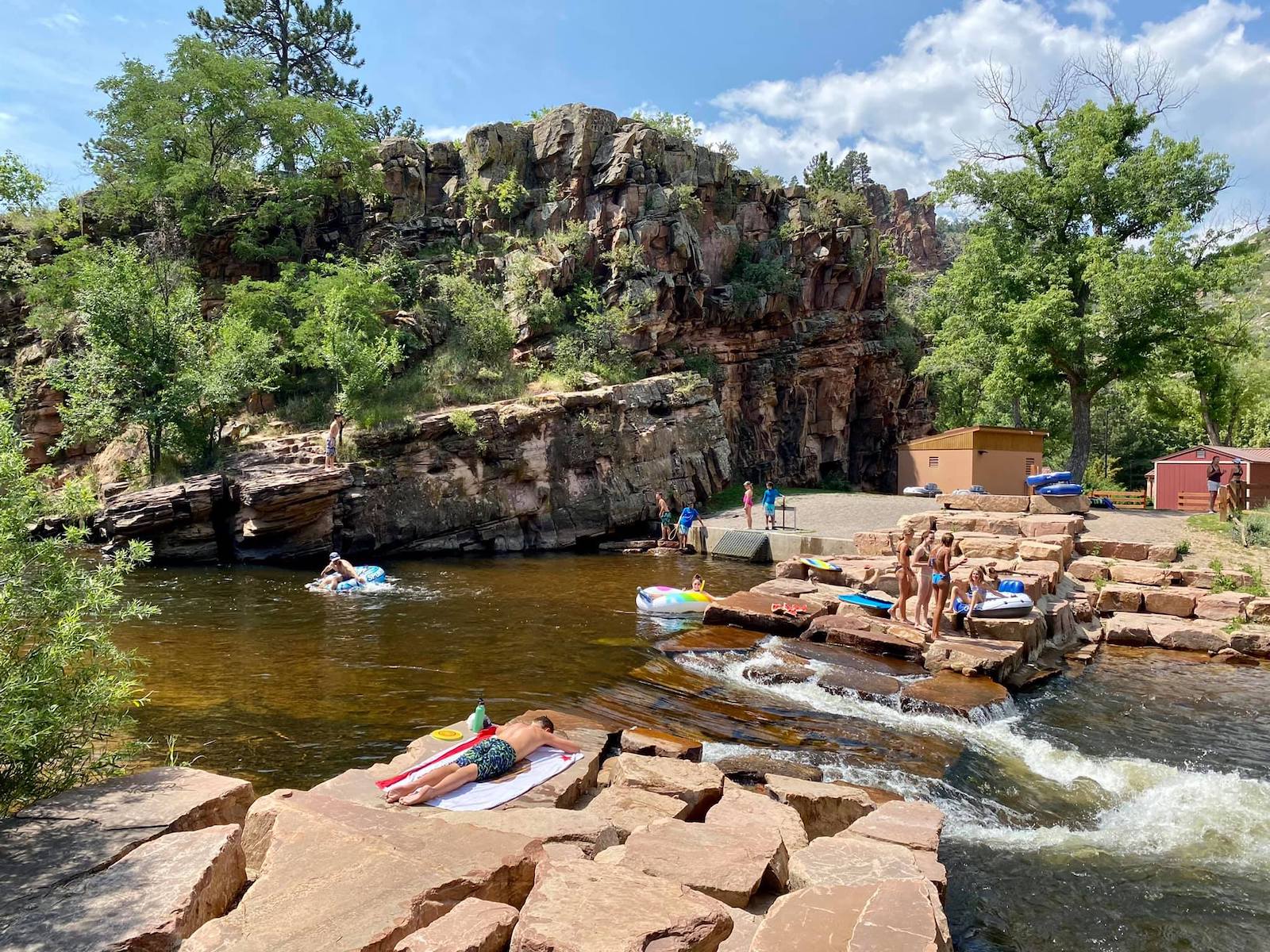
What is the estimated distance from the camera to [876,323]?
4012 centimetres

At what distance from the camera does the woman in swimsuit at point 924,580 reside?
1209cm

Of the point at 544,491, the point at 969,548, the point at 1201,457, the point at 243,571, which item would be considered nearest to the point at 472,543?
the point at 544,491

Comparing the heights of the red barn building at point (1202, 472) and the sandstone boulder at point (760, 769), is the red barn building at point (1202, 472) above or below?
above

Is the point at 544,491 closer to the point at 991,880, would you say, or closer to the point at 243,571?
the point at 243,571

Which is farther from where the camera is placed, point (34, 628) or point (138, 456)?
point (138, 456)

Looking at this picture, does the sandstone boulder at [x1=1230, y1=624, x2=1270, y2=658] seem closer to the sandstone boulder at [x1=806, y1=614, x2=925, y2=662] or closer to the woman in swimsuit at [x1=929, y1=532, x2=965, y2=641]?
the woman in swimsuit at [x1=929, y1=532, x2=965, y2=641]

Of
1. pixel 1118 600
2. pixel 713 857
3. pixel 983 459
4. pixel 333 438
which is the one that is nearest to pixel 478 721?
pixel 713 857

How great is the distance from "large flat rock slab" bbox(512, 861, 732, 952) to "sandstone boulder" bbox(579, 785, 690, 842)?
4.06 ft

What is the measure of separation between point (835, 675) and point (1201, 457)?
30771 mm

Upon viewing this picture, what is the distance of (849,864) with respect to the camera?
4.74 metres

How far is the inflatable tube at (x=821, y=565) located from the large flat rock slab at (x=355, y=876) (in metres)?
12.6

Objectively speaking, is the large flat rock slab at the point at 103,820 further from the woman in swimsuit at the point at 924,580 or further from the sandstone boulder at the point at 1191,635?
the sandstone boulder at the point at 1191,635

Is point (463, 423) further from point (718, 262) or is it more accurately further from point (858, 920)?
point (858, 920)

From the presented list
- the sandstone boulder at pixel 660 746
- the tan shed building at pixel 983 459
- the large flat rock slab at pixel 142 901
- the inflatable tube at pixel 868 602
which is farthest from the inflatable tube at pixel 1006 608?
the tan shed building at pixel 983 459
